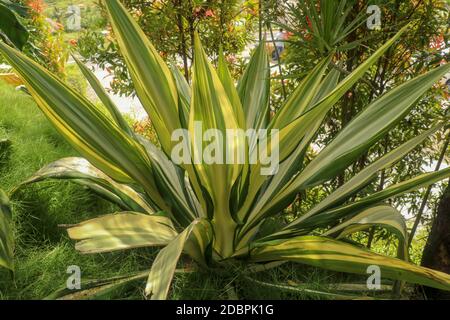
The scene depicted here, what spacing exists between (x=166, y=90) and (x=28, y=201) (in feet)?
1.88

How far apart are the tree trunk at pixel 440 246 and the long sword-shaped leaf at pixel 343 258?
0.28 meters

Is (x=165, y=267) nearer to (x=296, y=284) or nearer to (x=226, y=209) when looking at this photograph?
(x=226, y=209)

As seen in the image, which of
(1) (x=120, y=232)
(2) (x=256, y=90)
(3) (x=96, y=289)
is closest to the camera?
(1) (x=120, y=232)

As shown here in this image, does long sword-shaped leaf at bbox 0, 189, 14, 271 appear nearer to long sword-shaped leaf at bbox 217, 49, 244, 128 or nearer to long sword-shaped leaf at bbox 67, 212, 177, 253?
long sword-shaped leaf at bbox 67, 212, 177, 253

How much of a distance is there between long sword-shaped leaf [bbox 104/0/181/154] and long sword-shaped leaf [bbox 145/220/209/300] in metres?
0.37

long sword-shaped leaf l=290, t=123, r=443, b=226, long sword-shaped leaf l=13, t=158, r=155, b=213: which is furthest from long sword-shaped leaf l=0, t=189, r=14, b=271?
long sword-shaped leaf l=290, t=123, r=443, b=226

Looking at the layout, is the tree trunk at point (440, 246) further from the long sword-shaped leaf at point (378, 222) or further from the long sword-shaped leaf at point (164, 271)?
the long sword-shaped leaf at point (164, 271)

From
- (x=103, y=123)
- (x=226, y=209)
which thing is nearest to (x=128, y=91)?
(x=103, y=123)

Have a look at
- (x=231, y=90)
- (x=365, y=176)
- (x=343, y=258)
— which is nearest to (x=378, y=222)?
(x=343, y=258)

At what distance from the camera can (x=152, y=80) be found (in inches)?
51.6

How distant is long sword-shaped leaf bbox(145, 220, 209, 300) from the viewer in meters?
0.92

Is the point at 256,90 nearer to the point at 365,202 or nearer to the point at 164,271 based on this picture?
the point at 365,202

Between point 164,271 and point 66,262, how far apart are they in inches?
19.6

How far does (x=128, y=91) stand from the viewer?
2680mm
